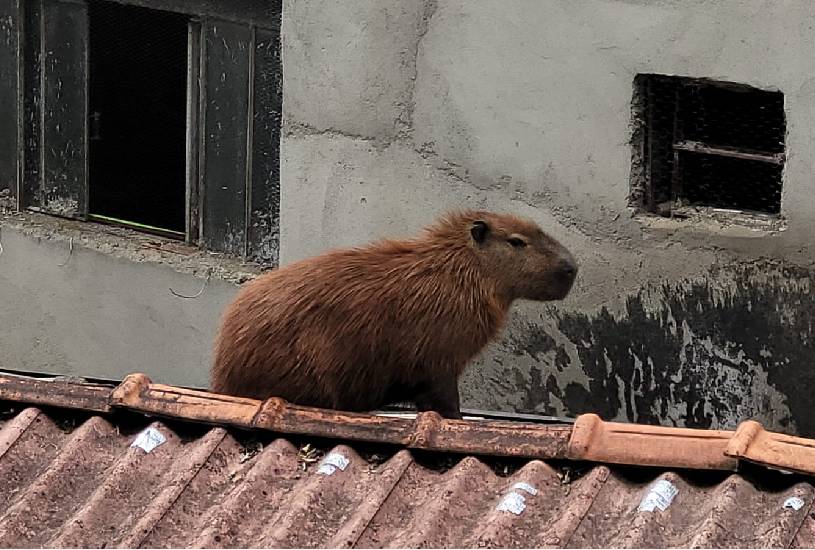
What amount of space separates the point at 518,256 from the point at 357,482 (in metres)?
1.61

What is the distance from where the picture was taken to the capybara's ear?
16.2 ft

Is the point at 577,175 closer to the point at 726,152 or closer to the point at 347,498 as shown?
the point at 726,152

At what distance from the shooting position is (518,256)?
16.4 feet

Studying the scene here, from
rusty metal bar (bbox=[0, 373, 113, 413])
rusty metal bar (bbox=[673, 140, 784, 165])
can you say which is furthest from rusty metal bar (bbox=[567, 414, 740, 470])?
rusty metal bar (bbox=[673, 140, 784, 165])

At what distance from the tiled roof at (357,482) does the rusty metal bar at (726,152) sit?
1883 mm

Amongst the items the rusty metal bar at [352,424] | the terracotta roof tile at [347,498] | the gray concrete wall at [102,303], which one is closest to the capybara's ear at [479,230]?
the rusty metal bar at [352,424]

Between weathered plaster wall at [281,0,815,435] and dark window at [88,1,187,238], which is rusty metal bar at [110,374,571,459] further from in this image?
dark window at [88,1,187,238]

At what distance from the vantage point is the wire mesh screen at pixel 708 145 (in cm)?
527

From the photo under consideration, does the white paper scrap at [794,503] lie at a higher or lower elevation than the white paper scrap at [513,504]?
higher

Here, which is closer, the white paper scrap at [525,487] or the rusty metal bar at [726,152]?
the white paper scrap at [525,487]

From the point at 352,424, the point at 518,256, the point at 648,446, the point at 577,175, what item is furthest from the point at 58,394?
the point at 577,175

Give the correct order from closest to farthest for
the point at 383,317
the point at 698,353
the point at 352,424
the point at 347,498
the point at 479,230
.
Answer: the point at 347,498 < the point at 352,424 < the point at 383,317 < the point at 479,230 < the point at 698,353

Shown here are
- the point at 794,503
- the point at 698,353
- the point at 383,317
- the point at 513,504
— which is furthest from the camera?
the point at 698,353

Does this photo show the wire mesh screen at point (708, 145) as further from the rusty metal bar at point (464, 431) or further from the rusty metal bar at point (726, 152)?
the rusty metal bar at point (464, 431)
